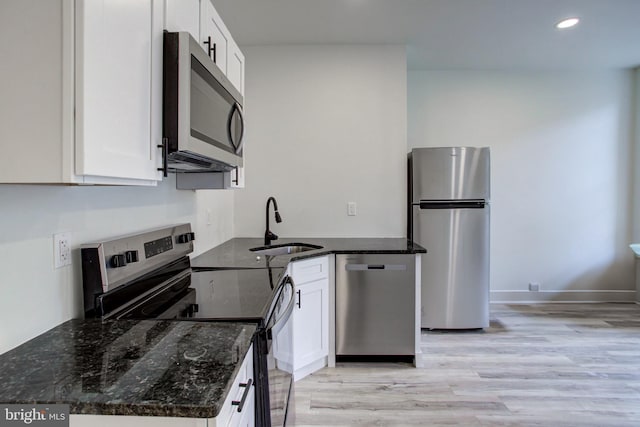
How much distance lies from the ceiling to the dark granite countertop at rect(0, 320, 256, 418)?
226cm

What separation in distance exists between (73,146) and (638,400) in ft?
10.0

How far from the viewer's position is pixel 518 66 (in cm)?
406

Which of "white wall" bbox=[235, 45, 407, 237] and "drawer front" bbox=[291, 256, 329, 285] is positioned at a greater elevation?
"white wall" bbox=[235, 45, 407, 237]

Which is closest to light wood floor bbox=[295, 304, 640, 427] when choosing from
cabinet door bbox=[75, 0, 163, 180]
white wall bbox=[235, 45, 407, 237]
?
white wall bbox=[235, 45, 407, 237]

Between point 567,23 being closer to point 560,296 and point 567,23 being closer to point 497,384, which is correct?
point 497,384

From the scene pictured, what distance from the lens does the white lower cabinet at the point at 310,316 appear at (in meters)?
2.53

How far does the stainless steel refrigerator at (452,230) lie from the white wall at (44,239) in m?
2.43

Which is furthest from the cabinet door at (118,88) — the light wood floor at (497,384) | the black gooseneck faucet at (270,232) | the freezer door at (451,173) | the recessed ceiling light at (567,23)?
the recessed ceiling light at (567,23)

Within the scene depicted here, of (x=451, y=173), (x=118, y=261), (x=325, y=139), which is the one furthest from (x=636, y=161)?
(x=118, y=261)

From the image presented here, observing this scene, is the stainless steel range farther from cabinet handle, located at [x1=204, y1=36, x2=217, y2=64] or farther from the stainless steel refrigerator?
the stainless steel refrigerator

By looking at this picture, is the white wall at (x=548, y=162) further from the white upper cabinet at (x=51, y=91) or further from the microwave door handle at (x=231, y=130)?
the white upper cabinet at (x=51, y=91)

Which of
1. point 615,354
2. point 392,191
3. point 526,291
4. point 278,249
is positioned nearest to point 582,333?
point 615,354

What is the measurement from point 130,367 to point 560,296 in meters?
4.61

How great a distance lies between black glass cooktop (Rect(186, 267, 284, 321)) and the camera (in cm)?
131
